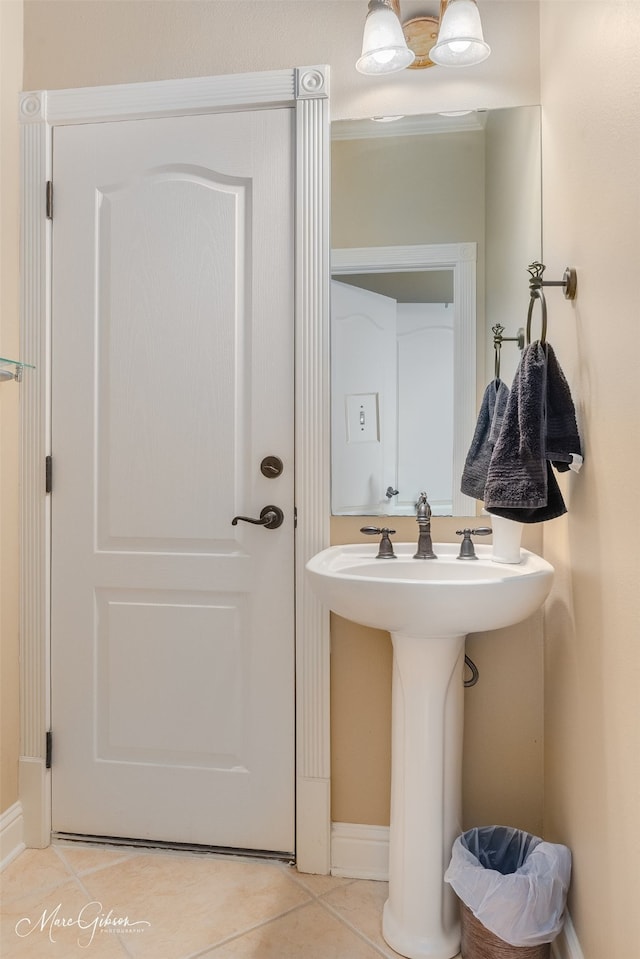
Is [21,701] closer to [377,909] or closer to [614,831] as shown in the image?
[377,909]

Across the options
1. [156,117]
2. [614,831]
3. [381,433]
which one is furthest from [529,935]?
[156,117]

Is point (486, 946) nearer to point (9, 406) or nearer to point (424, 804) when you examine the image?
point (424, 804)

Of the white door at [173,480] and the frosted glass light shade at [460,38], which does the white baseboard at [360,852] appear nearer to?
the white door at [173,480]

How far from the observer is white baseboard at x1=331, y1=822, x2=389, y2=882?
1.83 metres

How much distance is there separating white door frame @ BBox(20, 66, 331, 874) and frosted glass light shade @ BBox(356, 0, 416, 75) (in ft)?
0.47

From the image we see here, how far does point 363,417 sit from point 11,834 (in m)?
1.51

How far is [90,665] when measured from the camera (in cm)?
198

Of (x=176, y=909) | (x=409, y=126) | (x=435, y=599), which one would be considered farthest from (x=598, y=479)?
(x=176, y=909)

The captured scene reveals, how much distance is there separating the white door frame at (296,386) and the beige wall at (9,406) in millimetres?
26

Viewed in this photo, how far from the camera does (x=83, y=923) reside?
5.39 feet

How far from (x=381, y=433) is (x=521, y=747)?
0.90m

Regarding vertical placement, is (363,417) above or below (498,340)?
below

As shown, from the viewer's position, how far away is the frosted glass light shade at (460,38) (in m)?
1.67

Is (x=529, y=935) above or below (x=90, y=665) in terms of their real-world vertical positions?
below
